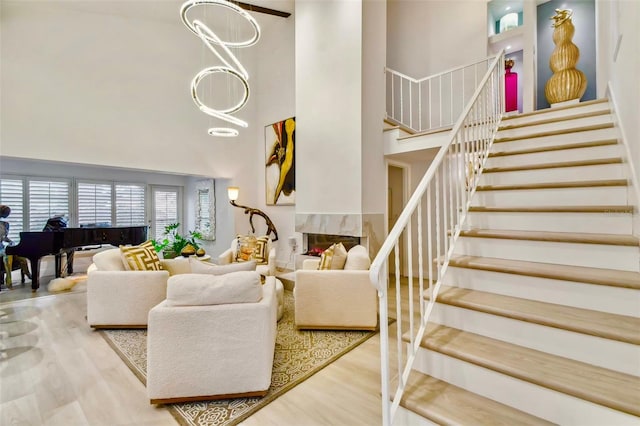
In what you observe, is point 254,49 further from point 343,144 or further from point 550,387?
point 550,387

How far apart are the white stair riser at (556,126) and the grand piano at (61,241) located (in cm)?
614

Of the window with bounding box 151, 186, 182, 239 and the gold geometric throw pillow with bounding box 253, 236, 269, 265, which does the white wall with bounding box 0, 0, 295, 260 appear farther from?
the window with bounding box 151, 186, 182, 239

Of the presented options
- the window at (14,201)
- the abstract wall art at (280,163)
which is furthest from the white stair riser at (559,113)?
the window at (14,201)

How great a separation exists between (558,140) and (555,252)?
1404 millimetres

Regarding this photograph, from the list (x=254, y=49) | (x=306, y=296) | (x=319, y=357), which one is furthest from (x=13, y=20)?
(x=319, y=357)

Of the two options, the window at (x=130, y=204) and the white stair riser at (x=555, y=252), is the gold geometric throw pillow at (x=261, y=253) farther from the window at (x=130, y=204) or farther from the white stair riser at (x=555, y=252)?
the window at (x=130, y=204)

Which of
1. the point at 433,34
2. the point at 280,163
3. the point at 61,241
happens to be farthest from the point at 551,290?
the point at 61,241

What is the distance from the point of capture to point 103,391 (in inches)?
79.4

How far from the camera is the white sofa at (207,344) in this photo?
1.85m

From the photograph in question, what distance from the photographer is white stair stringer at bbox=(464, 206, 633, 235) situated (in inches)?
71.2

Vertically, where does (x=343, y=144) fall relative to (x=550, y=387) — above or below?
above

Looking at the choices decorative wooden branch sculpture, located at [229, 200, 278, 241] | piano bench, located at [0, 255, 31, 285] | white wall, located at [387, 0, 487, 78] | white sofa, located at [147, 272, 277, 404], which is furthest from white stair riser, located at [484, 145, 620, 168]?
piano bench, located at [0, 255, 31, 285]

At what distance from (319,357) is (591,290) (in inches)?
76.8

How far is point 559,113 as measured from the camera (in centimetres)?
299
